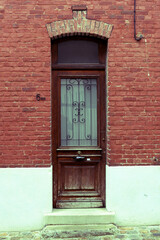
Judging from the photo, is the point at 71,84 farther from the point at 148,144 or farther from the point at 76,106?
the point at 148,144

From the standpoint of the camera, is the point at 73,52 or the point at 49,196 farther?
the point at 73,52

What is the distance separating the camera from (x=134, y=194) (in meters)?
4.54

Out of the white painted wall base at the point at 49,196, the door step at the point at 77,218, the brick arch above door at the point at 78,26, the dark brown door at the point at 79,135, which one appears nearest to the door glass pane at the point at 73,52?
the dark brown door at the point at 79,135

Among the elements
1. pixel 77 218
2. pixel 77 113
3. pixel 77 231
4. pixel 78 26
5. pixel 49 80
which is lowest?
pixel 77 231

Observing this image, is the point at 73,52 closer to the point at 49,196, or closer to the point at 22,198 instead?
the point at 49,196

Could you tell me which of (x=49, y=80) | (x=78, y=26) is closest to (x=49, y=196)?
(x=49, y=80)

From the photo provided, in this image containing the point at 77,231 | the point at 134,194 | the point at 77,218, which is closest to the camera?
the point at 77,231

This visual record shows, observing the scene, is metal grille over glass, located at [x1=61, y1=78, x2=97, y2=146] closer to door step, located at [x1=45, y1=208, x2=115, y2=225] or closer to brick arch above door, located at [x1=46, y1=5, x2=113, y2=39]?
brick arch above door, located at [x1=46, y1=5, x2=113, y2=39]

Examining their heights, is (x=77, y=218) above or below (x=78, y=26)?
below

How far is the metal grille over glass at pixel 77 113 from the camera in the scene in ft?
15.8

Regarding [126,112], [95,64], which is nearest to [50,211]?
[126,112]

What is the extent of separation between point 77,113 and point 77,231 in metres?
2.06

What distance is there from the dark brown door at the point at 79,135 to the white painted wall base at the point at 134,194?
347 millimetres

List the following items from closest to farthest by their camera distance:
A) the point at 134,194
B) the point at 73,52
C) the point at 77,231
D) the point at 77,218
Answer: the point at 77,231 < the point at 77,218 < the point at 134,194 < the point at 73,52
